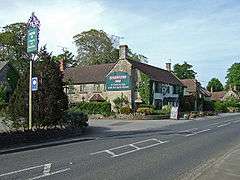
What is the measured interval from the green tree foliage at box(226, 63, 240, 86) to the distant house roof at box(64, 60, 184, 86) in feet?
193

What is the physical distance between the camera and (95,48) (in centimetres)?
9138

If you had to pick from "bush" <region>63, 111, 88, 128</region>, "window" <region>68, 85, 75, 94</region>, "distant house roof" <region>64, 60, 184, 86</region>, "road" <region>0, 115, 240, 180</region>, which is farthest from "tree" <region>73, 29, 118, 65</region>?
"road" <region>0, 115, 240, 180</region>

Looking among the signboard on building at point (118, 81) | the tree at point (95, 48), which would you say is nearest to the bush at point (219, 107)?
the tree at point (95, 48)

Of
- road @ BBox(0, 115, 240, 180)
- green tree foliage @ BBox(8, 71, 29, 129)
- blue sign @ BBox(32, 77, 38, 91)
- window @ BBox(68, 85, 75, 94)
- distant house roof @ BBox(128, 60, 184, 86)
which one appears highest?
distant house roof @ BBox(128, 60, 184, 86)

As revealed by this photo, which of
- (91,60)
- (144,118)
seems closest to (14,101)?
(144,118)

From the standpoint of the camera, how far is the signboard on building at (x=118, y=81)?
59.5 metres

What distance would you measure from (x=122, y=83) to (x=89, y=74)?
10607mm

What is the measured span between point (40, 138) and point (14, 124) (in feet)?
11.1

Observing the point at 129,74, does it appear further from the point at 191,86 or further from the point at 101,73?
the point at 191,86

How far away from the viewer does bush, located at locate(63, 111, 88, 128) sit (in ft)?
84.5

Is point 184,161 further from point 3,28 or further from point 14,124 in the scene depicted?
point 3,28

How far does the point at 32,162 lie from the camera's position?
13.5 m

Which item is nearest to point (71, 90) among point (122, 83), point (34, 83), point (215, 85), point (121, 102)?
point (122, 83)

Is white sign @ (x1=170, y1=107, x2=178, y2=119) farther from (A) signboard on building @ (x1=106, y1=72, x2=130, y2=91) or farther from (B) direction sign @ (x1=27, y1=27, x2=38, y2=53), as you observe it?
(B) direction sign @ (x1=27, y1=27, x2=38, y2=53)
